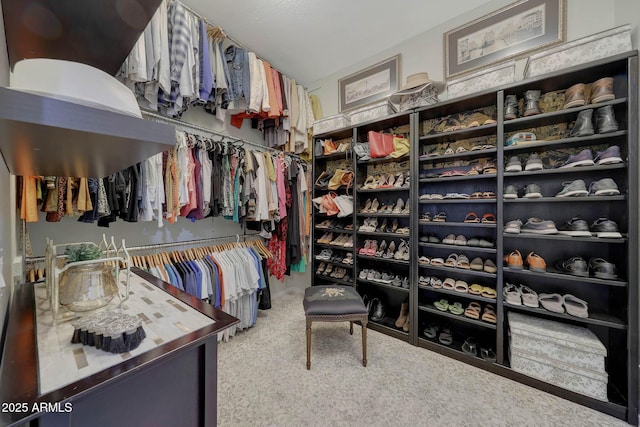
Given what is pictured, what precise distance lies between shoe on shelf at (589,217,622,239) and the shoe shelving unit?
0.03 metres

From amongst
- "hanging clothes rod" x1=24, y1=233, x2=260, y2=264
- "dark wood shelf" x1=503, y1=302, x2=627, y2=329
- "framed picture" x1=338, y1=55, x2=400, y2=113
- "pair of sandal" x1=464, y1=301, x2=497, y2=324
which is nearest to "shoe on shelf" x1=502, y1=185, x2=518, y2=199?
"dark wood shelf" x1=503, y1=302, x2=627, y2=329

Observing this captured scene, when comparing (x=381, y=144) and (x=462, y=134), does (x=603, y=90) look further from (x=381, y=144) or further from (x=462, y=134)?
(x=381, y=144)

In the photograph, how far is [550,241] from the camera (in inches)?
68.9

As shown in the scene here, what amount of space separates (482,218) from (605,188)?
66cm

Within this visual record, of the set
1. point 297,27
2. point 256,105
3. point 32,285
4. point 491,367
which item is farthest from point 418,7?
point 32,285

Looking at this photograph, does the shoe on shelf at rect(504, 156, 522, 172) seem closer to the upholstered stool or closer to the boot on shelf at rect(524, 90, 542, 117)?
the boot on shelf at rect(524, 90, 542, 117)

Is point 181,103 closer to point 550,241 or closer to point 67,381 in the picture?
point 67,381

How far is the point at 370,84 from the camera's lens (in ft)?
8.85

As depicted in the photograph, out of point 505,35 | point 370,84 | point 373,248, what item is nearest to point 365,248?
point 373,248

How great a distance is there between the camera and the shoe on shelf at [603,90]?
1421 millimetres

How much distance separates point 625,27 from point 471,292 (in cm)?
186

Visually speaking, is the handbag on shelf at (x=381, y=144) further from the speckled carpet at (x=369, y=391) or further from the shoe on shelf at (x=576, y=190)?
the speckled carpet at (x=369, y=391)

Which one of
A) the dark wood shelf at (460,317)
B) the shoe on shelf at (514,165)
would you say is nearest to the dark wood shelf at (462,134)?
the shoe on shelf at (514,165)

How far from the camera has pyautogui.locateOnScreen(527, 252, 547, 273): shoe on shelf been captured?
64.3 inches
